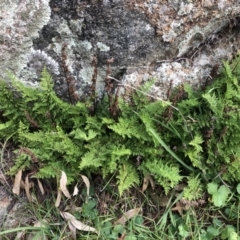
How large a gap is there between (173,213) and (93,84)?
4.22 feet

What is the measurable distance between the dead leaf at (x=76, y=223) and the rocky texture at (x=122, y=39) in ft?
3.43

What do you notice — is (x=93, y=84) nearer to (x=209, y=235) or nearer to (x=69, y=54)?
(x=69, y=54)

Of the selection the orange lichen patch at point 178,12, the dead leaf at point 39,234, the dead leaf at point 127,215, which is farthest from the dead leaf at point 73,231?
the orange lichen patch at point 178,12

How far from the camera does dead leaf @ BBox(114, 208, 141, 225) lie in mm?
3410

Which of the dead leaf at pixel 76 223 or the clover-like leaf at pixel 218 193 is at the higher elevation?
the clover-like leaf at pixel 218 193

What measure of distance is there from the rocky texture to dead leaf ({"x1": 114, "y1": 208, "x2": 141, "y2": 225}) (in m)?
1.02

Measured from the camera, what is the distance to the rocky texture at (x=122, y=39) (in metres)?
3.30

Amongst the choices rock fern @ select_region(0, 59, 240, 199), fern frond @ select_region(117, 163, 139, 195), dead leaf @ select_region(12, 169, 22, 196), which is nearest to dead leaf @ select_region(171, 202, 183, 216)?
rock fern @ select_region(0, 59, 240, 199)

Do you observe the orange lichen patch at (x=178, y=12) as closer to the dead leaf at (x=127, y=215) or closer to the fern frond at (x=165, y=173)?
the fern frond at (x=165, y=173)

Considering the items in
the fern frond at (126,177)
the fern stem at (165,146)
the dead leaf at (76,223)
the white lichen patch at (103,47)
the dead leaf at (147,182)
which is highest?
the white lichen patch at (103,47)

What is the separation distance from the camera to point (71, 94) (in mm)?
3441

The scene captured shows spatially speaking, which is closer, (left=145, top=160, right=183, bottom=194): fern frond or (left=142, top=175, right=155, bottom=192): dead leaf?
(left=145, top=160, right=183, bottom=194): fern frond

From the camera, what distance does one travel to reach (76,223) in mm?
3373

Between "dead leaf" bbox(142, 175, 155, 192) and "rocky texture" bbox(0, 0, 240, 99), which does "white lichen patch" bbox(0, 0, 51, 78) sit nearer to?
"rocky texture" bbox(0, 0, 240, 99)
